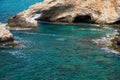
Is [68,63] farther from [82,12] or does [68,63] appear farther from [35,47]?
[82,12]

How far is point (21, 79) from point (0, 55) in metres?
12.9

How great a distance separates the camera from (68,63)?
54750 millimetres

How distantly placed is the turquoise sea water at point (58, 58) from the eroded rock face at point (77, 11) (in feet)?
46.4

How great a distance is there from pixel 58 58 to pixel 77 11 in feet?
133

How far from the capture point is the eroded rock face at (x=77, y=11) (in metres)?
95.7

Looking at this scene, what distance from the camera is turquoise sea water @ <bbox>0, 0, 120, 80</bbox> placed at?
48750 millimetres

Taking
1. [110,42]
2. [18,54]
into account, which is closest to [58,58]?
[18,54]

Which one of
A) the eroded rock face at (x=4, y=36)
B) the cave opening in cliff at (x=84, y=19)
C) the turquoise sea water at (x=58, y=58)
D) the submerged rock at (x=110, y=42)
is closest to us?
the turquoise sea water at (x=58, y=58)

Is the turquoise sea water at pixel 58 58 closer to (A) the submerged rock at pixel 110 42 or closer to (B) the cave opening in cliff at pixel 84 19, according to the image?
(A) the submerged rock at pixel 110 42

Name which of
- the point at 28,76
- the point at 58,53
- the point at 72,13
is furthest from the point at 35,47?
the point at 72,13

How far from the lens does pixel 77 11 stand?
96.1 meters

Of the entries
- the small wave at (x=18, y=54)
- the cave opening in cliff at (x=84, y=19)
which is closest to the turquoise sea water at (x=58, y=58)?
the small wave at (x=18, y=54)

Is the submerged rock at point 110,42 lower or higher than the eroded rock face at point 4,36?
lower

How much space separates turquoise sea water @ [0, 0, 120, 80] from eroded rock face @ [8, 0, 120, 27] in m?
14.2
